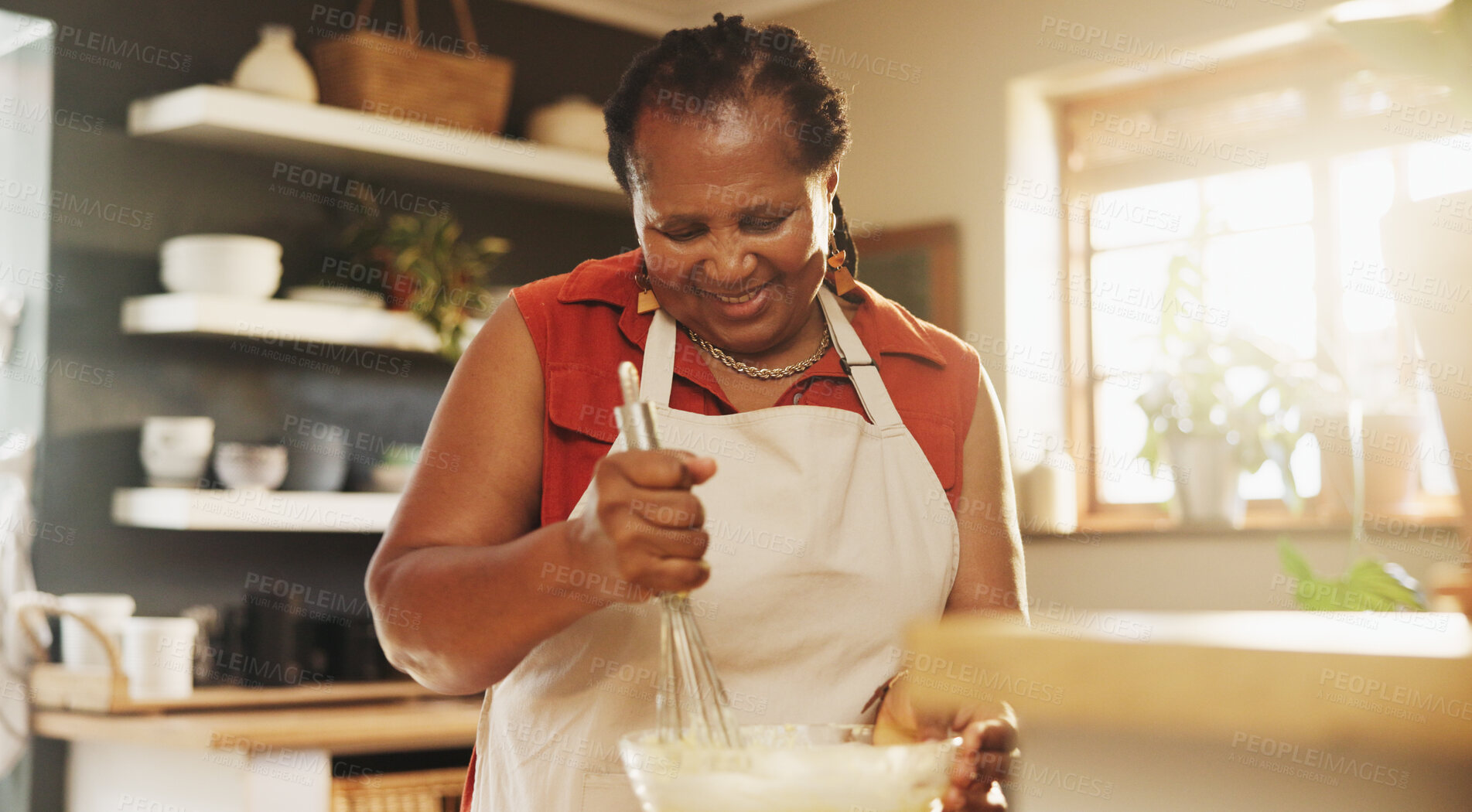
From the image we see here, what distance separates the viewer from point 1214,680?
461 mm

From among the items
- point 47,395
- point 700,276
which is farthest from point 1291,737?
point 47,395

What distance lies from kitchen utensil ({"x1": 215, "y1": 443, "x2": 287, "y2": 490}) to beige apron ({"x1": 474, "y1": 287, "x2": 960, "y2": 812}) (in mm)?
1898

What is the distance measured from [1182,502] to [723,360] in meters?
2.26

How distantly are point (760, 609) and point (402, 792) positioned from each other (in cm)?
170

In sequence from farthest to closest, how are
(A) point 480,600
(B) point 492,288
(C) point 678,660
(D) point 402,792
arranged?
(B) point 492,288 < (D) point 402,792 < (A) point 480,600 < (C) point 678,660

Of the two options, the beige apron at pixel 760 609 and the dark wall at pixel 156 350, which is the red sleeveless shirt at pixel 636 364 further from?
the dark wall at pixel 156 350

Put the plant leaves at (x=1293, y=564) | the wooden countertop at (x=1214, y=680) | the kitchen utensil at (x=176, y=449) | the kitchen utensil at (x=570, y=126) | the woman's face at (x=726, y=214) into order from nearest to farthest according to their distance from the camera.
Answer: the wooden countertop at (x=1214, y=680) < the woman's face at (x=726, y=214) < the plant leaves at (x=1293, y=564) < the kitchen utensil at (x=176, y=449) < the kitchen utensil at (x=570, y=126)

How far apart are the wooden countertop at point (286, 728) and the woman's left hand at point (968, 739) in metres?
1.88

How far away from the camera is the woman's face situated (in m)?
1.12

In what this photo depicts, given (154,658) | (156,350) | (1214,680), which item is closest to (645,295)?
(1214,680)

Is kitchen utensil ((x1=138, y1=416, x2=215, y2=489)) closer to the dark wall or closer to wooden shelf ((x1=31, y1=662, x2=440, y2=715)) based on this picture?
the dark wall

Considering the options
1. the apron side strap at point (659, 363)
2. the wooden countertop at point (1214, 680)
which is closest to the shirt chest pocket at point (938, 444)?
the apron side strap at point (659, 363)

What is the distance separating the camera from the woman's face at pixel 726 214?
44.3 inches

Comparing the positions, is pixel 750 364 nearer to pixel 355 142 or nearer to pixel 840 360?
pixel 840 360
